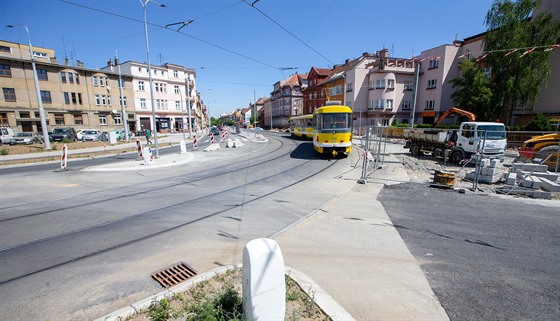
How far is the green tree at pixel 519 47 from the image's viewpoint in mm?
23156

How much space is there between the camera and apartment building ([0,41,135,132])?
109 ft

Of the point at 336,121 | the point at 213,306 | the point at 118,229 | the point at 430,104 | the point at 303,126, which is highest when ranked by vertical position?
the point at 430,104

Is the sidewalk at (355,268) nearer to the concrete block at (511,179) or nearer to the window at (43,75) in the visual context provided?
the concrete block at (511,179)

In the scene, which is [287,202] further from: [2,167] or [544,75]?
[544,75]

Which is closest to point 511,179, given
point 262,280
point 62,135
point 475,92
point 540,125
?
point 262,280

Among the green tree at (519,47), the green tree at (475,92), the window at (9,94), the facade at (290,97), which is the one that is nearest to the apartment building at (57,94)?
the window at (9,94)

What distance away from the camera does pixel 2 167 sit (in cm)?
1487

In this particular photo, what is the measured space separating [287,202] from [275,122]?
82.1m

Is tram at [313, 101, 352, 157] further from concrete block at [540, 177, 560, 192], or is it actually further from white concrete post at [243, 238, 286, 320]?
white concrete post at [243, 238, 286, 320]

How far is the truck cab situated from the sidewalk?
10079 millimetres

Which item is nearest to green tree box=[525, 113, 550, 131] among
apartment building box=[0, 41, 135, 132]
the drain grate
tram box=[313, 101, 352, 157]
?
tram box=[313, 101, 352, 157]

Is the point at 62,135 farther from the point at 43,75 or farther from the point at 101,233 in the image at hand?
the point at 101,233

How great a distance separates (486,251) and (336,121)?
11.5 metres

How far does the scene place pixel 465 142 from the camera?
13875 mm
